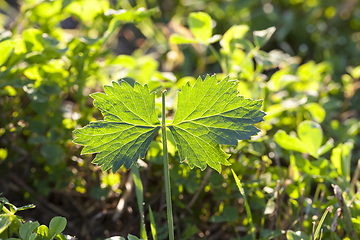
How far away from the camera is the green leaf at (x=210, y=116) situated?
2.95 ft

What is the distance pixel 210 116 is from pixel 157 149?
29 centimetres

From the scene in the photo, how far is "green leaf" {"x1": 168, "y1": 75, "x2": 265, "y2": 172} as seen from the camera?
898mm

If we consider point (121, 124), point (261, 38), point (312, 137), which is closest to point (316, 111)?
point (312, 137)

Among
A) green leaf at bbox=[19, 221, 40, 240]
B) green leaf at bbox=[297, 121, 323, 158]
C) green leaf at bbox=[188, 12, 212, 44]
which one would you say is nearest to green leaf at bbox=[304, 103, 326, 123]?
green leaf at bbox=[297, 121, 323, 158]

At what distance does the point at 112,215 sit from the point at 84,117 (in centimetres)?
43

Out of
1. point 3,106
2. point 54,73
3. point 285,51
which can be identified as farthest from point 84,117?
point 285,51

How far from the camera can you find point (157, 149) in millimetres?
1113

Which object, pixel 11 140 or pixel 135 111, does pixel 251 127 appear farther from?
pixel 11 140

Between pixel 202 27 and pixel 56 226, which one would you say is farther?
pixel 202 27

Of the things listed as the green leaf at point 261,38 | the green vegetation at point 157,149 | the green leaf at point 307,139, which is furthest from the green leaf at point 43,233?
the green leaf at point 261,38

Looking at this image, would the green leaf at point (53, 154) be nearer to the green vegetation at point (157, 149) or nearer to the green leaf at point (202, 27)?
the green vegetation at point (157, 149)

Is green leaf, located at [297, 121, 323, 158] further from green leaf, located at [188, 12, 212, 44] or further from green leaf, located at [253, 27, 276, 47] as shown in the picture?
green leaf, located at [188, 12, 212, 44]

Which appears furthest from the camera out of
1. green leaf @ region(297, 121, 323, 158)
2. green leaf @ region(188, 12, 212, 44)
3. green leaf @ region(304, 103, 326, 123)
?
green leaf @ region(304, 103, 326, 123)

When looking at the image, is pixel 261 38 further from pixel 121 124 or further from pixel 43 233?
pixel 43 233
